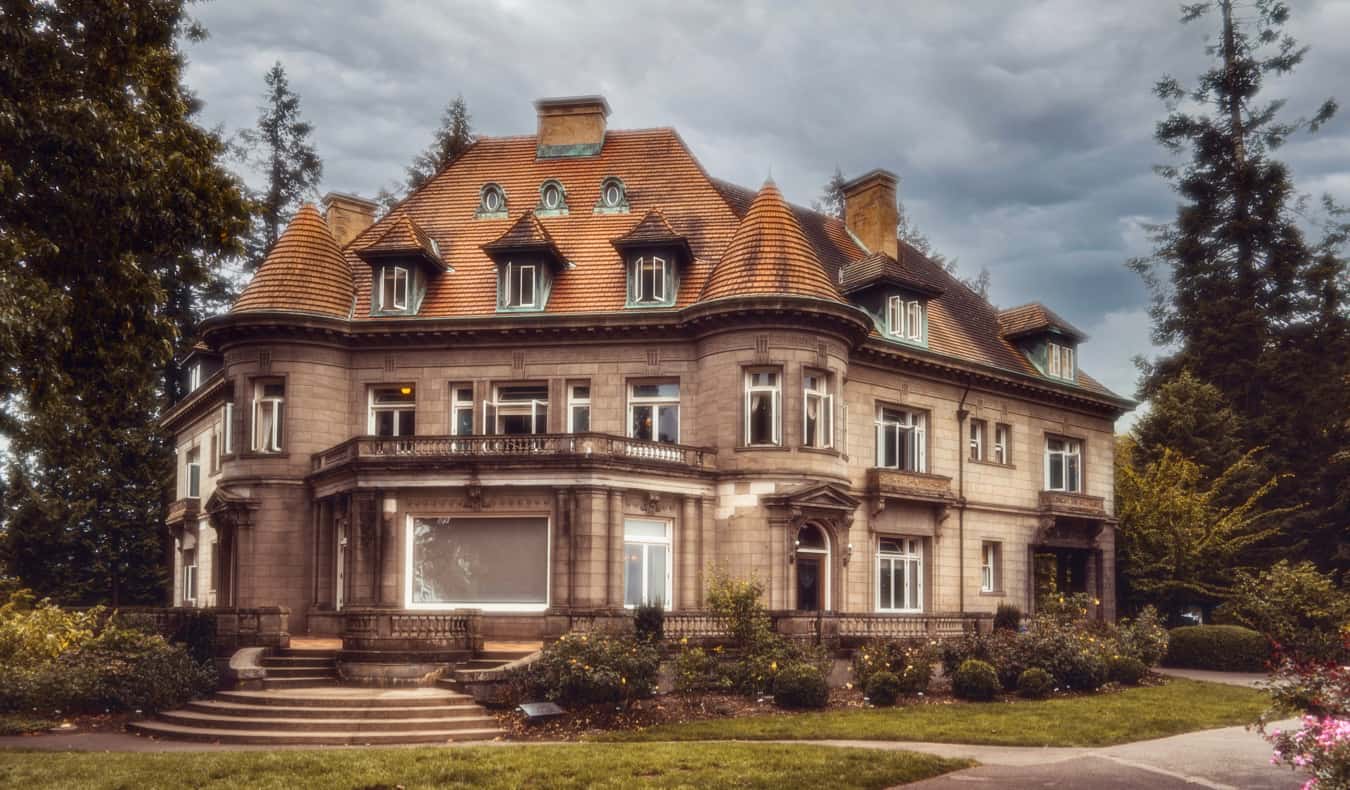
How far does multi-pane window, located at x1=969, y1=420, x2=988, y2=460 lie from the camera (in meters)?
37.0

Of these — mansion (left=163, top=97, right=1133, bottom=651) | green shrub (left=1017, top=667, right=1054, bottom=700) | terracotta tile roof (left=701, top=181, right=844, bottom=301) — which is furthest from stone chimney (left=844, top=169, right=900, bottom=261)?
green shrub (left=1017, top=667, right=1054, bottom=700)

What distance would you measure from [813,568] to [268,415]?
1443 centimetres

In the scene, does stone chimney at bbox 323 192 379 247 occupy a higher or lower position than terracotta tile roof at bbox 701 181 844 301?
higher

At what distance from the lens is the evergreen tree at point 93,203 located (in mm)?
15539

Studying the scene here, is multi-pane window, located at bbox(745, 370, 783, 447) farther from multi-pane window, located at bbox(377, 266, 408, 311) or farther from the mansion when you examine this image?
multi-pane window, located at bbox(377, 266, 408, 311)

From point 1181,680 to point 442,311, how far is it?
2012cm

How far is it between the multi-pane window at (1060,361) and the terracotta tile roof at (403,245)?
19150mm

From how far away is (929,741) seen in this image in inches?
731

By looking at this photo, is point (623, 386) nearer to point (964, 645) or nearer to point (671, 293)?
point (671, 293)

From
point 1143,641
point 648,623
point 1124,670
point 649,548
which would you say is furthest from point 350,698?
point 1143,641

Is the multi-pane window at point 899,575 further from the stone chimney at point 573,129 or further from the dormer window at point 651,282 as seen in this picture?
the stone chimney at point 573,129

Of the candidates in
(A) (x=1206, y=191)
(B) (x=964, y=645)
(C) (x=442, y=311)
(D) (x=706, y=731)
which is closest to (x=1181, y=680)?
(B) (x=964, y=645)

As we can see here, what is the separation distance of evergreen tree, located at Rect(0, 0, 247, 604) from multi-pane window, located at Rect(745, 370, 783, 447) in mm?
14743

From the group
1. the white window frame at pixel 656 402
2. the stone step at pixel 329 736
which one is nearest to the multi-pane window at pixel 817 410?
the white window frame at pixel 656 402
